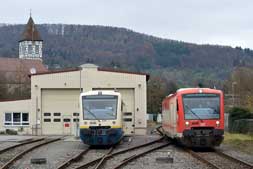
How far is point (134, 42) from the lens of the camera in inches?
5955

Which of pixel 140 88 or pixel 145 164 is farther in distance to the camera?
→ pixel 140 88

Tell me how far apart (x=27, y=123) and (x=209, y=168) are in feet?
122

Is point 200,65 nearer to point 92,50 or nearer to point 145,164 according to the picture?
point 92,50

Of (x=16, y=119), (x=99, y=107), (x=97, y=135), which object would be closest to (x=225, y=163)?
(x=97, y=135)

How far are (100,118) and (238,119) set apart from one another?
2520 centimetres

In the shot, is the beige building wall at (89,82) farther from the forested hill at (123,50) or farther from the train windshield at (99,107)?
the forested hill at (123,50)

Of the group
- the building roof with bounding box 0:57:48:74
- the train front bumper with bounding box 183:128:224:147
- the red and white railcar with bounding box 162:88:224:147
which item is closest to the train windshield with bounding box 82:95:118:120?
the red and white railcar with bounding box 162:88:224:147

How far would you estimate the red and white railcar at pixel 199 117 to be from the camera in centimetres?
2483

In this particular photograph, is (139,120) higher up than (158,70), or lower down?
lower down

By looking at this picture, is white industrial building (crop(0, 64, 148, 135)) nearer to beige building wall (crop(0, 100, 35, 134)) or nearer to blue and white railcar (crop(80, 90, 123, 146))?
beige building wall (crop(0, 100, 35, 134))

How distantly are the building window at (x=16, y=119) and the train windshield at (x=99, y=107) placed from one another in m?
24.9

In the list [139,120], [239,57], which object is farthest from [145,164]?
[239,57]

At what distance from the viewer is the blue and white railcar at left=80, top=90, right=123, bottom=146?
27.6 meters

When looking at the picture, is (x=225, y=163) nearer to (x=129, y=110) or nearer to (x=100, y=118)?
(x=100, y=118)
